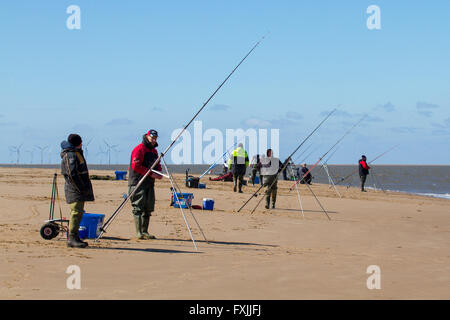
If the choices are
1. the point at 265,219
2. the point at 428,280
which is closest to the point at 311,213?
the point at 265,219

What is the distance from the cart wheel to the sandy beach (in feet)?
0.26

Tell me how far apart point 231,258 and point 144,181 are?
2332 millimetres

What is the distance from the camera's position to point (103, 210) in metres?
13.6

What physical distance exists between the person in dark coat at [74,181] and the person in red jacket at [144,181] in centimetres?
123

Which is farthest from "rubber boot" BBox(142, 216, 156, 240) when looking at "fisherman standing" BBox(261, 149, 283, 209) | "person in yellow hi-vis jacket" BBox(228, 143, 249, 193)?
"person in yellow hi-vis jacket" BBox(228, 143, 249, 193)

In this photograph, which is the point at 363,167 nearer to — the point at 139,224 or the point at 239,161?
the point at 239,161

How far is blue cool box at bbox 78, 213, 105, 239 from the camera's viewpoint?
920 centimetres

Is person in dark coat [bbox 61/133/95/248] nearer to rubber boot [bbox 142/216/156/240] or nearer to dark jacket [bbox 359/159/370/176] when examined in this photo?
rubber boot [bbox 142/216/156/240]

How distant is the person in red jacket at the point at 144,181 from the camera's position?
30.3 feet

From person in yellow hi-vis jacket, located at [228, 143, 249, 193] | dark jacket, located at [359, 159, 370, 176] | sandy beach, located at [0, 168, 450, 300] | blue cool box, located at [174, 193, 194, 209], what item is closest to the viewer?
sandy beach, located at [0, 168, 450, 300]

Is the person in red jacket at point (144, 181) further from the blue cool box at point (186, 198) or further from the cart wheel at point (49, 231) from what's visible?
the cart wheel at point (49, 231)

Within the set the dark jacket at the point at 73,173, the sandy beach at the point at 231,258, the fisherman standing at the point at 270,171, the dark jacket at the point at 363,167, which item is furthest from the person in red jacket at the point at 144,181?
the dark jacket at the point at 363,167

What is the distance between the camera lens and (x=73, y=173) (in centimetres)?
800

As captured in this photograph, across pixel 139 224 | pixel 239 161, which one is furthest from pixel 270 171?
pixel 139 224
